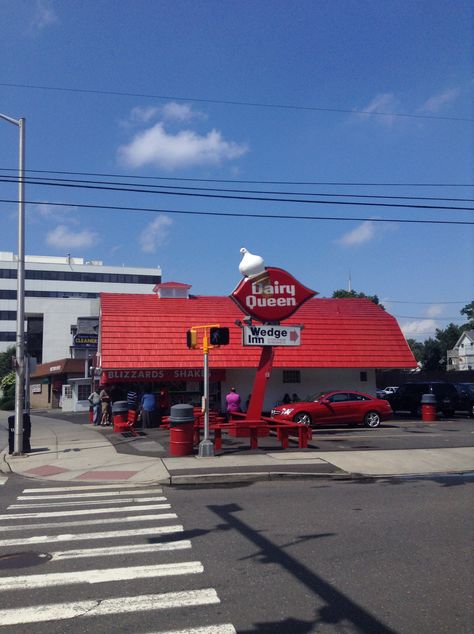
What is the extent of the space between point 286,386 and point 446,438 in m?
10.3

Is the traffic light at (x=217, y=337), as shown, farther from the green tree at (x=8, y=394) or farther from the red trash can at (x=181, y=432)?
the green tree at (x=8, y=394)

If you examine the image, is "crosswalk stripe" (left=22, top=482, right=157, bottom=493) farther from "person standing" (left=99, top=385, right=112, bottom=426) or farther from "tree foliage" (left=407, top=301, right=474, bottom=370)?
"tree foliage" (left=407, top=301, right=474, bottom=370)

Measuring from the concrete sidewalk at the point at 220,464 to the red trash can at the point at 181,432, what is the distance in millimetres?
351

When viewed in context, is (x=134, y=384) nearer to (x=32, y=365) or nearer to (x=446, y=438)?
(x=32, y=365)

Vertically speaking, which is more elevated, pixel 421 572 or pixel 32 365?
pixel 32 365

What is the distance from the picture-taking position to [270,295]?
58.7 feet

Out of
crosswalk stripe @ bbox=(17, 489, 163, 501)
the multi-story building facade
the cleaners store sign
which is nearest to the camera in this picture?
crosswalk stripe @ bbox=(17, 489, 163, 501)

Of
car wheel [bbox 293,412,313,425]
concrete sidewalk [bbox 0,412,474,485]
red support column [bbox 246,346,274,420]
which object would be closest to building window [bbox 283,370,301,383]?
car wheel [bbox 293,412,313,425]

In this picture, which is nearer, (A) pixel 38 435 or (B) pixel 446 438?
(B) pixel 446 438

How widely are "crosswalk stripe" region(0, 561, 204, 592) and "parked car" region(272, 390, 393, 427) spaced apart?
15.0 metres

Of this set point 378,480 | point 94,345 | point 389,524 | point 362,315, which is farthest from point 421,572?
point 94,345

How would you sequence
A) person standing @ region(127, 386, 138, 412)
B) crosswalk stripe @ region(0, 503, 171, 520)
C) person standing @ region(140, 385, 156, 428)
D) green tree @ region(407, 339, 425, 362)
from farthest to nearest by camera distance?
green tree @ region(407, 339, 425, 362) < person standing @ region(127, 386, 138, 412) < person standing @ region(140, 385, 156, 428) < crosswalk stripe @ region(0, 503, 171, 520)

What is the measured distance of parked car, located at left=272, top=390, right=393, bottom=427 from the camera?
21.2 meters

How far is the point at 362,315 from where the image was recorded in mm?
29438
